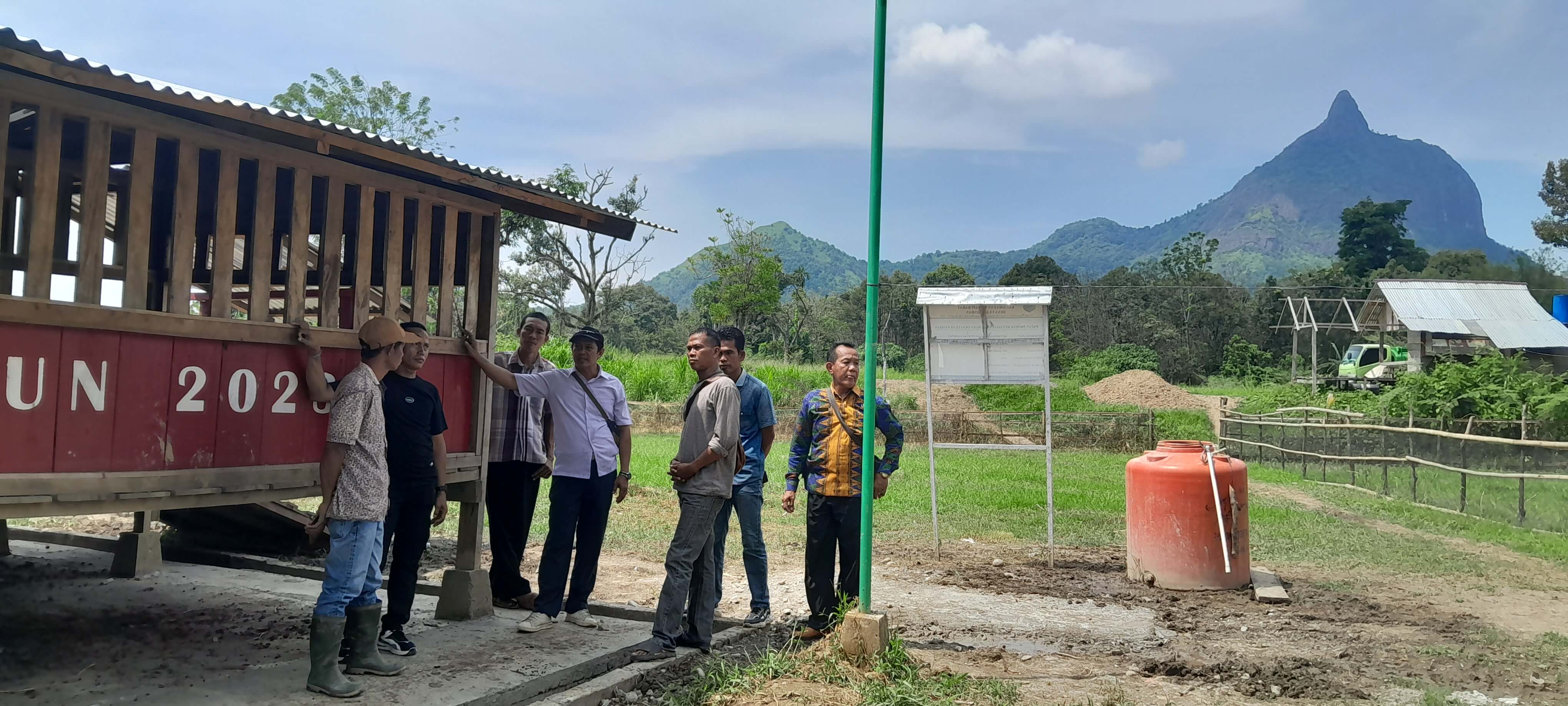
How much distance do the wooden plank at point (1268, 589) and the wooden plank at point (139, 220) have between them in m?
7.62

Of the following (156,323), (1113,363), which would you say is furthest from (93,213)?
(1113,363)

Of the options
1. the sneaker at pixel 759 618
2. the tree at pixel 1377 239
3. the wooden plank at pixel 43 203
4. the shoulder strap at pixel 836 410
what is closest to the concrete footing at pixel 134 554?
the wooden plank at pixel 43 203

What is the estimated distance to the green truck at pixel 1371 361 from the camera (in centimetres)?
3216

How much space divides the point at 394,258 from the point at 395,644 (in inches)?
84.6

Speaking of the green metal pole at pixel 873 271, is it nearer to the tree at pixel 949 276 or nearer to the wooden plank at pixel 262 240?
the wooden plank at pixel 262 240

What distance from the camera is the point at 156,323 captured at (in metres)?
4.56

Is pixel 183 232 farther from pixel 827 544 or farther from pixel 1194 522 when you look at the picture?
pixel 1194 522

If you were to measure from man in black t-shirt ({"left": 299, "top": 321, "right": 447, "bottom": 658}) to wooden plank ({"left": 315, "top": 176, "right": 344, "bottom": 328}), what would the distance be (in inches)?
10.3

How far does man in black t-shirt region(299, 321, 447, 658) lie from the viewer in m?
→ 5.18

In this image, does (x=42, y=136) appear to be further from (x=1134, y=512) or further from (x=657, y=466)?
(x=657, y=466)

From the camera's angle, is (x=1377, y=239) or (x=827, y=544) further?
(x=1377, y=239)

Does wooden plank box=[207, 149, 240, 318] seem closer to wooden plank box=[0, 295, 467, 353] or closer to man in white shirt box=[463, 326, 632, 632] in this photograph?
wooden plank box=[0, 295, 467, 353]

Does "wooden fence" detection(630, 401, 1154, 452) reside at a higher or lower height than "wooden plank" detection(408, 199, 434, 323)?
lower

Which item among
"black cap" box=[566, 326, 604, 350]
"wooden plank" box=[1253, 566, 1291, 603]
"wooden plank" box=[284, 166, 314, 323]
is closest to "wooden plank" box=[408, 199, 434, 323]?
"wooden plank" box=[284, 166, 314, 323]
